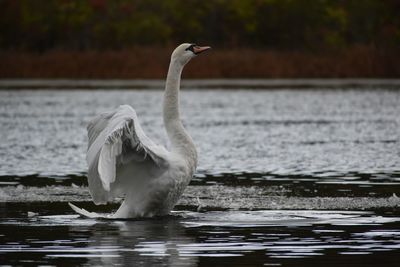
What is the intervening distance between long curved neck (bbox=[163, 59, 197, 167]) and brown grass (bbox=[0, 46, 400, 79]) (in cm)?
3724

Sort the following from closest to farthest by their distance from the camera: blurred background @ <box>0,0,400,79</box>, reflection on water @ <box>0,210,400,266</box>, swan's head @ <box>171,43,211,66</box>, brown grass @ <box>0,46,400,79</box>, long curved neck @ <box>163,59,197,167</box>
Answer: reflection on water @ <box>0,210,400,266</box> < long curved neck @ <box>163,59,197,167</box> < swan's head @ <box>171,43,211,66</box> < brown grass @ <box>0,46,400,79</box> < blurred background @ <box>0,0,400,79</box>

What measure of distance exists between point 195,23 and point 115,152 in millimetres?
60712

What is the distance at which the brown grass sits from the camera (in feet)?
167

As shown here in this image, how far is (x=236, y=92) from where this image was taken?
48375mm

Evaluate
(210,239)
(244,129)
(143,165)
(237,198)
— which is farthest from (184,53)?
(244,129)

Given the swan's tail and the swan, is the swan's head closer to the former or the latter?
the swan

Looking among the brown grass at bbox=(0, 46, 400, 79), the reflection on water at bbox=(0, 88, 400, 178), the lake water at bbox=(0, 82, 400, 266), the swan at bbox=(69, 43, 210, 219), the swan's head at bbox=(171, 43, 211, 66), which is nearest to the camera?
the lake water at bbox=(0, 82, 400, 266)

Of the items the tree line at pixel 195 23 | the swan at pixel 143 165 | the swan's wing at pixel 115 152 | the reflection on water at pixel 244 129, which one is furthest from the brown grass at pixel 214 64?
the swan's wing at pixel 115 152

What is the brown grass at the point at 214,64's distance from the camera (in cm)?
5081

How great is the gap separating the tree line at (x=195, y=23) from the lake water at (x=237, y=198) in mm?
36628

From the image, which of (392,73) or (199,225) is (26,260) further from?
(392,73)

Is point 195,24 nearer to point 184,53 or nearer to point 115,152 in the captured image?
point 184,53

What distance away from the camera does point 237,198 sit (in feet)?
48.6

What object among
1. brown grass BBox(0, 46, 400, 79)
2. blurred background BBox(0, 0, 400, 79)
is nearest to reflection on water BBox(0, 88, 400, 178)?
brown grass BBox(0, 46, 400, 79)
